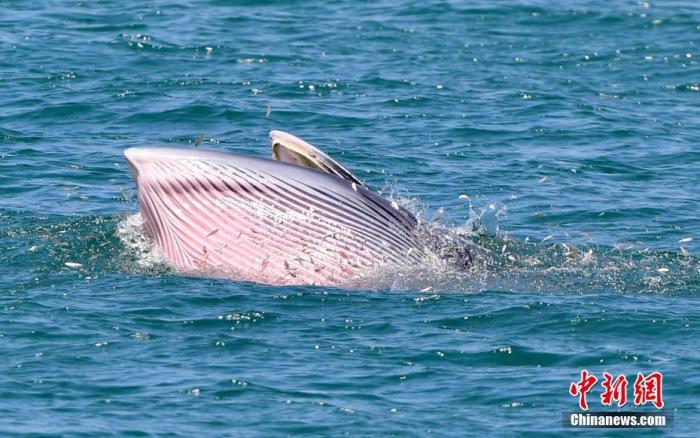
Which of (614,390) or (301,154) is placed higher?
(301,154)

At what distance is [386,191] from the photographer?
2258 cm

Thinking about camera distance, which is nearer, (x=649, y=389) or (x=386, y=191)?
(x=649, y=389)

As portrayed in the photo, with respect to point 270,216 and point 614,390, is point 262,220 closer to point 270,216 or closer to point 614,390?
point 270,216

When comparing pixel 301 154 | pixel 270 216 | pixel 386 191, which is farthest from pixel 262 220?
pixel 386 191

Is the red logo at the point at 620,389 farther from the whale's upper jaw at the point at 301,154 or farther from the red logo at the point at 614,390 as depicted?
the whale's upper jaw at the point at 301,154

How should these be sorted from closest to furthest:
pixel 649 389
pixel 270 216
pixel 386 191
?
pixel 649 389, pixel 270 216, pixel 386 191

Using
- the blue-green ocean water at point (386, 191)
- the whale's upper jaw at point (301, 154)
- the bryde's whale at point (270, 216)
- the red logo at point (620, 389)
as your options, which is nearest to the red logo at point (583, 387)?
the red logo at point (620, 389)

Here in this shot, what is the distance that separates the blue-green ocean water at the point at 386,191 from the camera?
1334cm

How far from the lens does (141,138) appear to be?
24688 mm

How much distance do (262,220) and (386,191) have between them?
690 centimetres

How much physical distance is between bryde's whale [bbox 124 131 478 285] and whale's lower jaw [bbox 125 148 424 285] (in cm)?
1

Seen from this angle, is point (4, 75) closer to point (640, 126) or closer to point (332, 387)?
point (640, 126)

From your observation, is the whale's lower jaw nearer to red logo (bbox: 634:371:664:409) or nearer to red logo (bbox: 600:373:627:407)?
red logo (bbox: 600:373:627:407)

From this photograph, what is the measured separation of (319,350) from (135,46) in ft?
57.3
